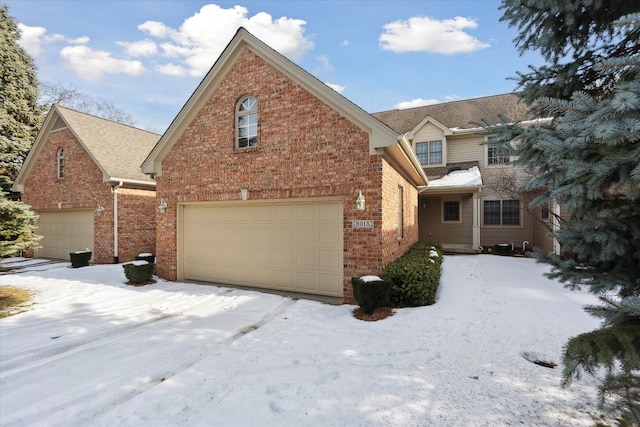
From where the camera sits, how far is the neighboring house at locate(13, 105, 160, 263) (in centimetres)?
1323

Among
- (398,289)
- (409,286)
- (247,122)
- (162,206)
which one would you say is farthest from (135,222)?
(409,286)

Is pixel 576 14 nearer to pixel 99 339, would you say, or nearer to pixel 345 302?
pixel 345 302

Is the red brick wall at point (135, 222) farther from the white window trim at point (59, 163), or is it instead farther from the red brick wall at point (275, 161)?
the red brick wall at point (275, 161)

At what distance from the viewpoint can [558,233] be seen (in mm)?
2986

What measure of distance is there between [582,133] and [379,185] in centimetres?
481

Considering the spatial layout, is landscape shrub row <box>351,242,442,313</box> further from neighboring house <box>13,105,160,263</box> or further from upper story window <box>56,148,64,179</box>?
upper story window <box>56,148,64,179</box>

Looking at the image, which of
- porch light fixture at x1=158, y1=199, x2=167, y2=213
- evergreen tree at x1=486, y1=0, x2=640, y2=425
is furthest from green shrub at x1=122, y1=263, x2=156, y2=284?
evergreen tree at x1=486, y1=0, x2=640, y2=425

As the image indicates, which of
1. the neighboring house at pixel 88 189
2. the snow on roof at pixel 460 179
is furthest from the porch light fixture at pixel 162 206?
the snow on roof at pixel 460 179

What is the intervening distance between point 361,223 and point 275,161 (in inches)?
116

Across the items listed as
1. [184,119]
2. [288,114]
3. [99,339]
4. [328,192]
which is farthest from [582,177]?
[184,119]

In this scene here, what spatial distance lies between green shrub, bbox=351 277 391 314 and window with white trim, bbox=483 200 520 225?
1243 cm

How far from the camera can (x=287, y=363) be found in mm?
4367

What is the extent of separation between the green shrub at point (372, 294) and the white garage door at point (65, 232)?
13598mm

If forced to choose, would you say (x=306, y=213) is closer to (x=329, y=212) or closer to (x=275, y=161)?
(x=329, y=212)
